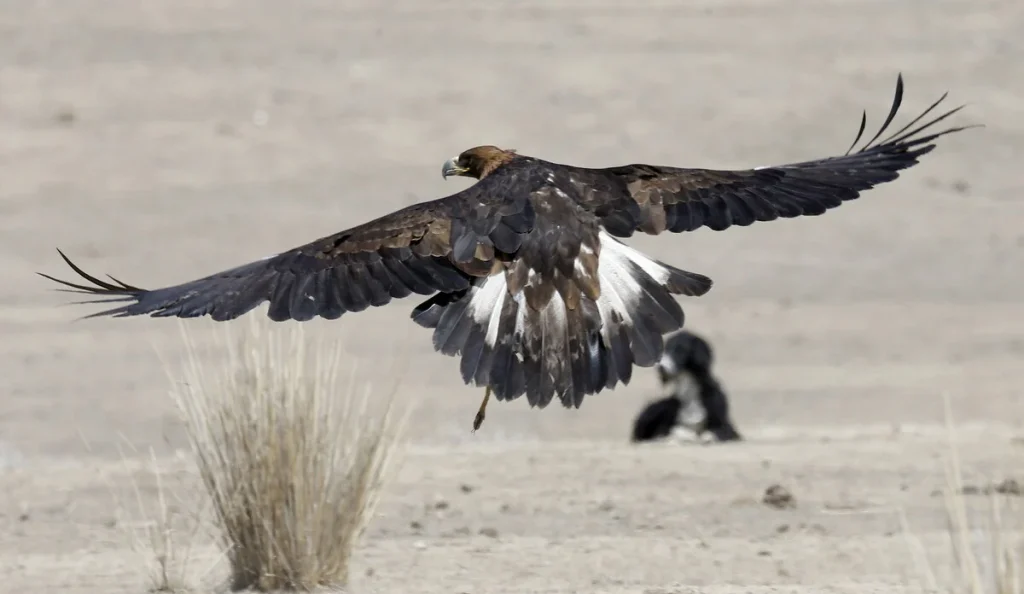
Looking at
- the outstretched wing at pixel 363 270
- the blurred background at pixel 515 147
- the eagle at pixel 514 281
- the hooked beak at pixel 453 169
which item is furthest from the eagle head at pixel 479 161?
the blurred background at pixel 515 147

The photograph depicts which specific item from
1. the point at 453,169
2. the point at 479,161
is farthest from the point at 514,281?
the point at 453,169

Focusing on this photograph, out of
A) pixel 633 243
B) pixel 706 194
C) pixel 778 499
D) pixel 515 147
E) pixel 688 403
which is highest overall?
pixel 515 147

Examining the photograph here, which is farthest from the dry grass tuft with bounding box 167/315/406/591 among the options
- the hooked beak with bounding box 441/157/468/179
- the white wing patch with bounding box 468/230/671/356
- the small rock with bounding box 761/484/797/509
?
the small rock with bounding box 761/484/797/509

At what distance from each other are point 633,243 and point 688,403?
6.72 meters

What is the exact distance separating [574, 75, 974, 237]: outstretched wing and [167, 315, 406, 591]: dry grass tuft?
109 cm

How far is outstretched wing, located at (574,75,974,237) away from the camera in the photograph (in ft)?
24.3

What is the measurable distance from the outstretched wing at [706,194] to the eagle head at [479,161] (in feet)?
1.87

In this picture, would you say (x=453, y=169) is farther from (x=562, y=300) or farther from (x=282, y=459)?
(x=282, y=459)

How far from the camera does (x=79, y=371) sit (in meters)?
16.5

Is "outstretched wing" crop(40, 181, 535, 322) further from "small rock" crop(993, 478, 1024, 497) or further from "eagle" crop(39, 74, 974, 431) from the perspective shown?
"small rock" crop(993, 478, 1024, 497)

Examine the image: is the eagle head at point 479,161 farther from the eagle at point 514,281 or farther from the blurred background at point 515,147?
the blurred background at point 515,147

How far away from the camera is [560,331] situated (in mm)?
6887

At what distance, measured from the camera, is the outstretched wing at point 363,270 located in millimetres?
6781

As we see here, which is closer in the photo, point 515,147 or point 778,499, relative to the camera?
point 778,499
